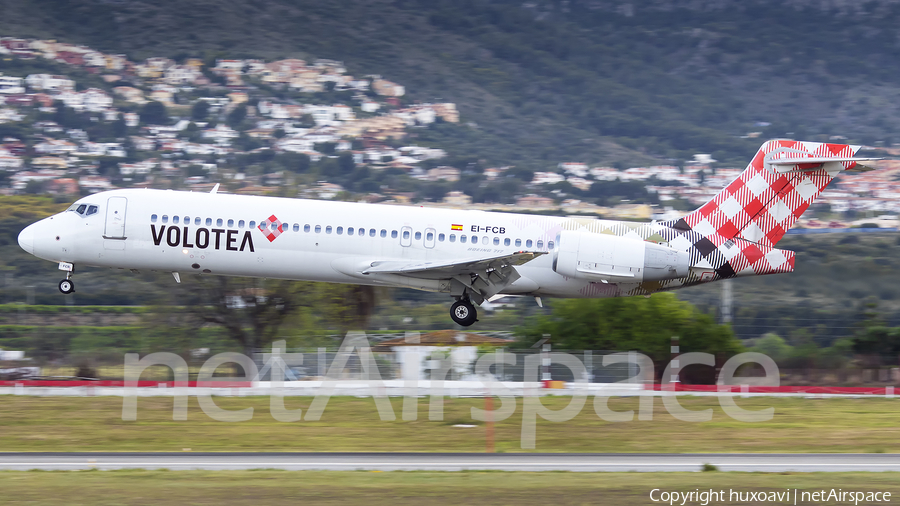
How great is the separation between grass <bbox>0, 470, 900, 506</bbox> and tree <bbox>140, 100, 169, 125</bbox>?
130m

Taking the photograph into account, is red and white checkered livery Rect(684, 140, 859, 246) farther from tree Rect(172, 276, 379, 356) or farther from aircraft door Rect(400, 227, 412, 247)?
tree Rect(172, 276, 379, 356)

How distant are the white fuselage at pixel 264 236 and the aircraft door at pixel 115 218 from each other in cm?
3

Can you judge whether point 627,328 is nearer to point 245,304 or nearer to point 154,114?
point 245,304

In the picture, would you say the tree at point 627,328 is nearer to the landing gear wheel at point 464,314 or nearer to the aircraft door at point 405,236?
the landing gear wheel at point 464,314

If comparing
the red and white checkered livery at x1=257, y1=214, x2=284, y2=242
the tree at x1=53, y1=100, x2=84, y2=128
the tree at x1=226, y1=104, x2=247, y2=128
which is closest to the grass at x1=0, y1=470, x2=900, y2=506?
the red and white checkered livery at x1=257, y1=214, x2=284, y2=242

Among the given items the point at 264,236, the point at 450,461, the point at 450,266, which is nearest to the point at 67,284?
the point at 264,236

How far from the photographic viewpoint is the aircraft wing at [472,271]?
2511cm

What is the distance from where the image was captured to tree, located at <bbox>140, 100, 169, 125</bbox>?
139 m

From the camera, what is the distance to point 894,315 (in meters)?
39.0

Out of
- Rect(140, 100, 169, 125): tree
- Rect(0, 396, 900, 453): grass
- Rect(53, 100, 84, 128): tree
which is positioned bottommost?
Rect(0, 396, 900, 453): grass

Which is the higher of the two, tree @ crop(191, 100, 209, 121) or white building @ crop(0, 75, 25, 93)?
white building @ crop(0, 75, 25, 93)

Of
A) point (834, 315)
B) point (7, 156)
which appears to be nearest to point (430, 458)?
point (834, 315)

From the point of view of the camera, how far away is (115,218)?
2639 centimetres

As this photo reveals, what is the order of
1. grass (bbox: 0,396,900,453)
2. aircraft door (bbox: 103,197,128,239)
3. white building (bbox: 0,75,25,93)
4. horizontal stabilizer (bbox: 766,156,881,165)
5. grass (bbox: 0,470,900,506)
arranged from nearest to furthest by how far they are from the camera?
grass (bbox: 0,470,900,506)
grass (bbox: 0,396,900,453)
aircraft door (bbox: 103,197,128,239)
horizontal stabilizer (bbox: 766,156,881,165)
white building (bbox: 0,75,25,93)
